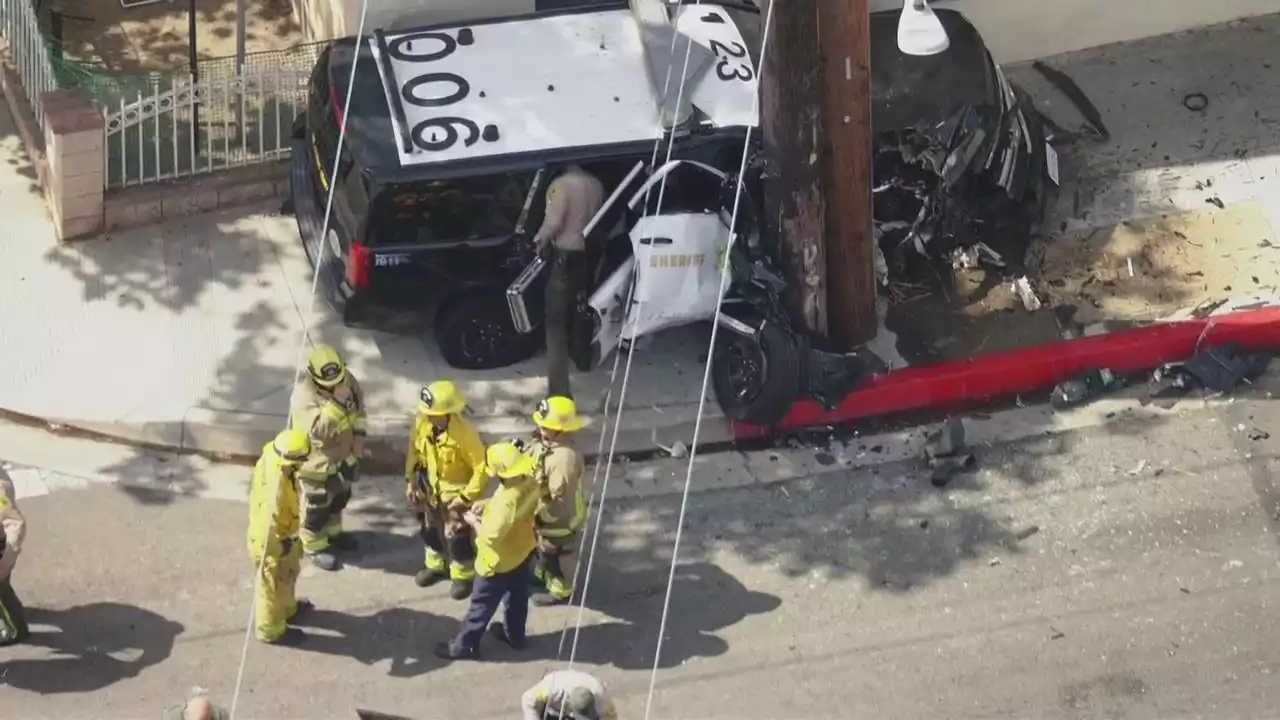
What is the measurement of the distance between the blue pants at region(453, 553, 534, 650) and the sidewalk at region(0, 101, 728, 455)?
5.40ft

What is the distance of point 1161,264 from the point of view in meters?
11.5

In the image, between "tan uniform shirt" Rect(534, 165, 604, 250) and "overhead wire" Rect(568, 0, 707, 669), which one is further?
"tan uniform shirt" Rect(534, 165, 604, 250)

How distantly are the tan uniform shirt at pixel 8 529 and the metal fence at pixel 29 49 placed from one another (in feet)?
11.9

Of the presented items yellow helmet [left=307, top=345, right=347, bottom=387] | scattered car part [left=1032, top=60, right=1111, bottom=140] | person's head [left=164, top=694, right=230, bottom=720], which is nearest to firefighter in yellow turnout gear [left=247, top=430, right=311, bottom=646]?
yellow helmet [left=307, top=345, right=347, bottom=387]

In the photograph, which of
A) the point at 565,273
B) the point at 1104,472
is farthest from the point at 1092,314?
the point at 565,273

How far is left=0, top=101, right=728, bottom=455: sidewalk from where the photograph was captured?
10234mm

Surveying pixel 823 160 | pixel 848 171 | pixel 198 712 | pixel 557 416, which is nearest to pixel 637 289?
pixel 823 160

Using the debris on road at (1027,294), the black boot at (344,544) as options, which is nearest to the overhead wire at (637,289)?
the black boot at (344,544)

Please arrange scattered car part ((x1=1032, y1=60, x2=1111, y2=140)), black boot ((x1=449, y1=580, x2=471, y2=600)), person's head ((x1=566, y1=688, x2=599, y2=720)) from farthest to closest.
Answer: scattered car part ((x1=1032, y1=60, x2=1111, y2=140)) < black boot ((x1=449, y1=580, x2=471, y2=600)) < person's head ((x1=566, y1=688, x2=599, y2=720))

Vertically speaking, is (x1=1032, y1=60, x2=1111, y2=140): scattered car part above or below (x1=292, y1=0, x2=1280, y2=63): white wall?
below

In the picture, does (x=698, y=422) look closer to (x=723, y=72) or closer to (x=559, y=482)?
(x=559, y=482)

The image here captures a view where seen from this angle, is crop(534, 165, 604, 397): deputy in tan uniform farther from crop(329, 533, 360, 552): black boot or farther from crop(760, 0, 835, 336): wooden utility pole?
crop(329, 533, 360, 552): black boot

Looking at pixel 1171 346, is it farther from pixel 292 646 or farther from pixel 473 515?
pixel 292 646

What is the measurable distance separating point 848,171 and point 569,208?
5.24 ft
